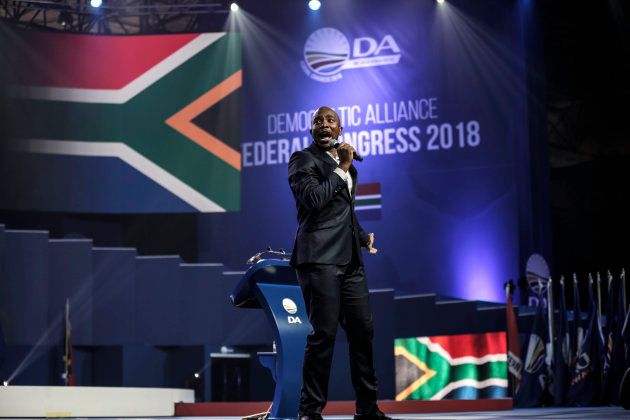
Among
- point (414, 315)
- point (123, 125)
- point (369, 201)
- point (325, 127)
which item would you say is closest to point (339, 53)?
point (369, 201)

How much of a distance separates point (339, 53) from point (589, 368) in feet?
20.0

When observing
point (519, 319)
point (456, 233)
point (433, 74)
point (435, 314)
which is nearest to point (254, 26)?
point (433, 74)

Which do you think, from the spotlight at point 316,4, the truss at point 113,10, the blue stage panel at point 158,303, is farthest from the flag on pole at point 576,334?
the truss at point 113,10

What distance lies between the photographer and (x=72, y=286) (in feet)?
35.7

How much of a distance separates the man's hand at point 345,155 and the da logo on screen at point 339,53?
366 inches

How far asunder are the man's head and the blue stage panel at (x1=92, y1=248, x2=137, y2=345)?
8136 mm

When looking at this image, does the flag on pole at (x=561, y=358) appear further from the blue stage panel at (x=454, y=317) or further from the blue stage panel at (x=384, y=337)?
the blue stage panel at (x=384, y=337)

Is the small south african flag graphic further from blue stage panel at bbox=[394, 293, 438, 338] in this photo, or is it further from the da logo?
the da logo

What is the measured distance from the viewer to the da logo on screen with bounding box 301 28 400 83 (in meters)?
12.3

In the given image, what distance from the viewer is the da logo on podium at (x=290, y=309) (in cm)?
397

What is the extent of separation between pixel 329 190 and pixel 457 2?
9.78m

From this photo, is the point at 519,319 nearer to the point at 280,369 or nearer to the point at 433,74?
the point at 433,74

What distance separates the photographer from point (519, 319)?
32.5 ft

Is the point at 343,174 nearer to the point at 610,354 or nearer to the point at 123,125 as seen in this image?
the point at 610,354
